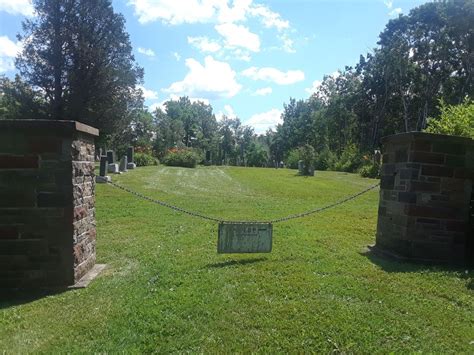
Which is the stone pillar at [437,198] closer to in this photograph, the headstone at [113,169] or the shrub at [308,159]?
the headstone at [113,169]

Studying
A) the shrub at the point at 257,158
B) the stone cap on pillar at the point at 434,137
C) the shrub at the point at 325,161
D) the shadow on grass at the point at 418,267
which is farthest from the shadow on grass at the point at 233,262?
the shrub at the point at 257,158

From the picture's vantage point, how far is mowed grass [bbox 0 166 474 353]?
341 cm

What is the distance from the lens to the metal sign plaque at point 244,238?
5676 millimetres

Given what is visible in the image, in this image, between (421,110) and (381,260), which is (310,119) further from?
(381,260)

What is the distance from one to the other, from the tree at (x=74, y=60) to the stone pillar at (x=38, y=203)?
921 inches

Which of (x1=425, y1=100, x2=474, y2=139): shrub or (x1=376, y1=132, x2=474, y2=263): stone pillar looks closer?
(x1=376, y1=132, x2=474, y2=263): stone pillar

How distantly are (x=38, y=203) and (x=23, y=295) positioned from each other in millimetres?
1116

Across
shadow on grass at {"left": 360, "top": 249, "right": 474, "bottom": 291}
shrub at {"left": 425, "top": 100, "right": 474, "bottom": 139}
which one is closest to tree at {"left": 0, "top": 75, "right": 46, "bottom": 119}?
shrub at {"left": 425, "top": 100, "right": 474, "bottom": 139}

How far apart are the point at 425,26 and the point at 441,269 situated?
113ft

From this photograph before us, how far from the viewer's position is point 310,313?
12.7 ft

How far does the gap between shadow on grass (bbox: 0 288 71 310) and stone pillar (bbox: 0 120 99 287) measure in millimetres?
78

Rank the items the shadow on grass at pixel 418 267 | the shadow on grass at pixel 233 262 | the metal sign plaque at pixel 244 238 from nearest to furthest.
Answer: the shadow on grass at pixel 418 267
the shadow on grass at pixel 233 262
the metal sign plaque at pixel 244 238

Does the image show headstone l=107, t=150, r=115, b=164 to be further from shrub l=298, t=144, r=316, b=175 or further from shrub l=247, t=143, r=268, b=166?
shrub l=247, t=143, r=268, b=166

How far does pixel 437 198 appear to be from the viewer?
5871 mm
